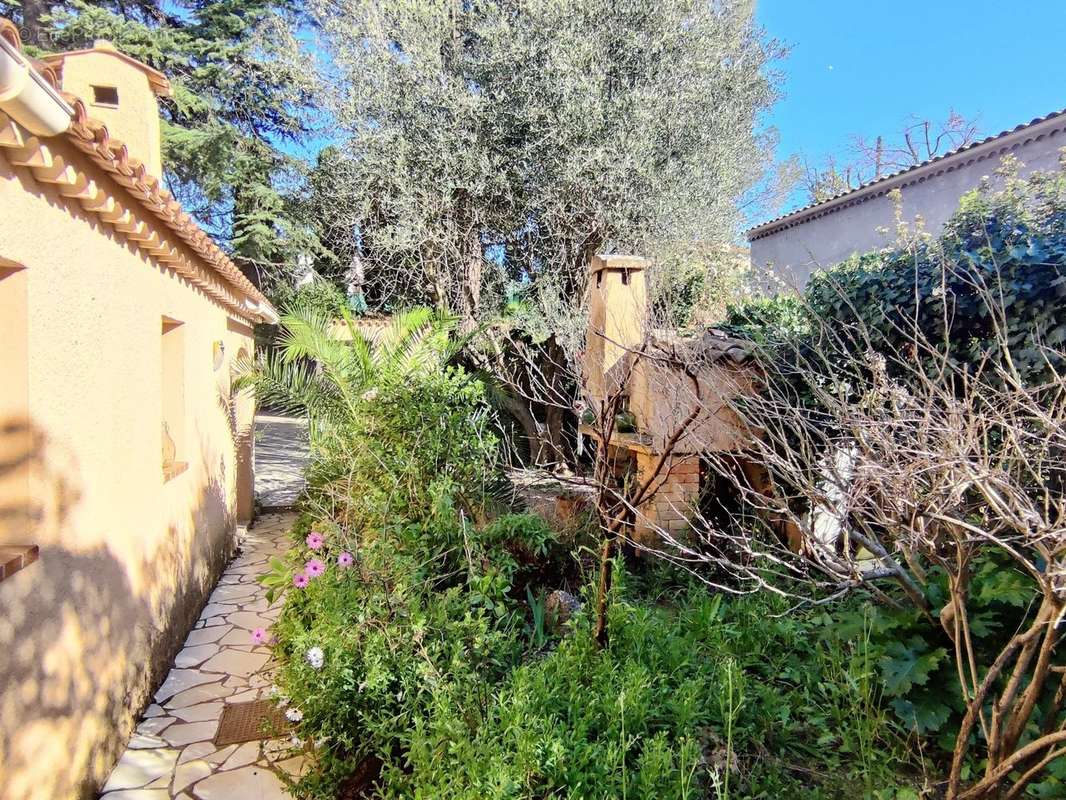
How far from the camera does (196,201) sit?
58.0 feet

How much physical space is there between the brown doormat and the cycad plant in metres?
3.16

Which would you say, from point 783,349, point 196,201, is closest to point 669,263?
point 783,349

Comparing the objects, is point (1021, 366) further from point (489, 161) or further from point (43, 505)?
point (489, 161)

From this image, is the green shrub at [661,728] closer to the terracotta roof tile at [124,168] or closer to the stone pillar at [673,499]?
the stone pillar at [673,499]

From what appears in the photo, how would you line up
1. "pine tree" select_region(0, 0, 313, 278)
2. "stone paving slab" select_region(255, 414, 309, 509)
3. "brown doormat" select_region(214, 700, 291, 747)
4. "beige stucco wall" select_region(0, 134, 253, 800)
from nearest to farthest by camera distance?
"beige stucco wall" select_region(0, 134, 253, 800), "brown doormat" select_region(214, 700, 291, 747), "stone paving slab" select_region(255, 414, 309, 509), "pine tree" select_region(0, 0, 313, 278)

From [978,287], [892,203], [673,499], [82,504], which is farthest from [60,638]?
[892,203]

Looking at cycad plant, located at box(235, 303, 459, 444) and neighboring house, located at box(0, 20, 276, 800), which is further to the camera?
cycad plant, located at box(235, 303, 459, 444)

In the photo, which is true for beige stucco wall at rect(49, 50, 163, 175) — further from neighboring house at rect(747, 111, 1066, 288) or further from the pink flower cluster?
neighboring house at rect(747, 111, 1066, 288)

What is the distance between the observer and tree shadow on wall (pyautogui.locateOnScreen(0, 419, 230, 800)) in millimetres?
3150

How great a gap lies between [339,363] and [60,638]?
468 centimetres

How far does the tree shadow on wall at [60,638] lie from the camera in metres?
3.15

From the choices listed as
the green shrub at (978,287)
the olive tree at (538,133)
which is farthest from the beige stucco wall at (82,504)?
the olive tree at (538,133)

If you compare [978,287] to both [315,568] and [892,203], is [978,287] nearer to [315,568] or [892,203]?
[315,568]

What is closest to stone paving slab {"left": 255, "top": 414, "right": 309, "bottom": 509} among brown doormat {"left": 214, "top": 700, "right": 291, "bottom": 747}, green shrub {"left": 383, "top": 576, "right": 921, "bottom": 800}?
brown doormat {"left": 214, "top": 700, "right": 291, "bottom": 747}
